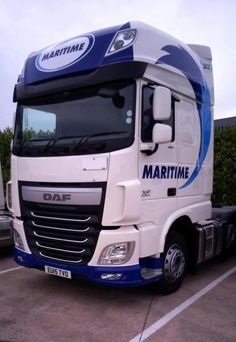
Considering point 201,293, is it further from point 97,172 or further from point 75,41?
point 75,41

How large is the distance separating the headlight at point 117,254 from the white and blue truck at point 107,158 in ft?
0.04

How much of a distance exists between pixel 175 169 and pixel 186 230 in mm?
1047

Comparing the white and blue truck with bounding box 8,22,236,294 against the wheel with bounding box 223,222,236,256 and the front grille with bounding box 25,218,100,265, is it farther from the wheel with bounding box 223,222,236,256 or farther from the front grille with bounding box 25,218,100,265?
the wheel with bounding box 223,222,236,256

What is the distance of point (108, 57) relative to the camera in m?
4.71

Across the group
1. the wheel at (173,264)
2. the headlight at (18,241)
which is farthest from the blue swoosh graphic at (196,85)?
the headlight at (18,241)

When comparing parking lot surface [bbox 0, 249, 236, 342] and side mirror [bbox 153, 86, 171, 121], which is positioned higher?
side mirror [bbox 153, 86, 171, 121]

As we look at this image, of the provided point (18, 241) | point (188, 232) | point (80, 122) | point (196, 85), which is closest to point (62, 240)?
point (18, 241)

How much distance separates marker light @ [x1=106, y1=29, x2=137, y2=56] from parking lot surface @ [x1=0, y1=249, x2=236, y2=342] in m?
3.11

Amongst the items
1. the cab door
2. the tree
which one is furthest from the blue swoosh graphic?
the tree

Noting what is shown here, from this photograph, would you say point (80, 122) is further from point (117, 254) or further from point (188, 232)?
point (188, 232)

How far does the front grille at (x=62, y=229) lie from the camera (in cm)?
462

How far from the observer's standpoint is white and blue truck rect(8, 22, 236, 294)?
456 cm

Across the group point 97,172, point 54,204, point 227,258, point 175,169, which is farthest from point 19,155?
point 227,258

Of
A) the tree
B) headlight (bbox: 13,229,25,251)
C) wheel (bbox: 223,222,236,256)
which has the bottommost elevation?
wheel (bbox: 223,222,236,256)
